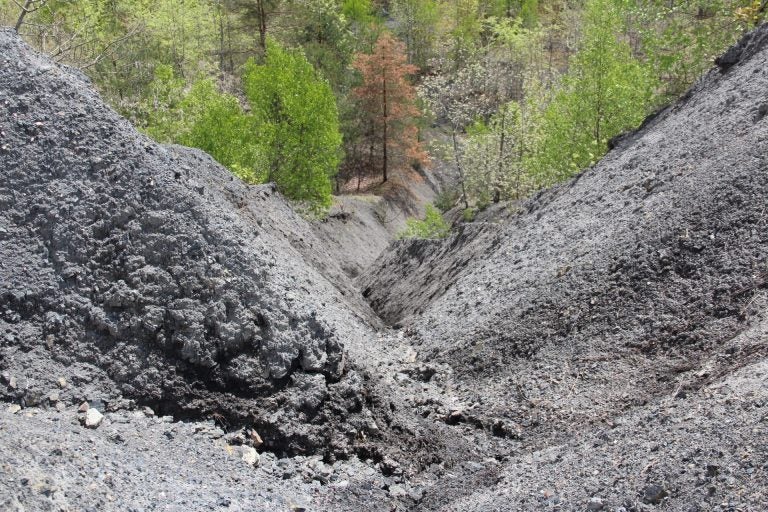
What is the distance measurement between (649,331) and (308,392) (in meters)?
4.73

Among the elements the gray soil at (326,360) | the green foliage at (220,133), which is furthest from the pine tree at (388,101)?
the gray soil at (326,360)

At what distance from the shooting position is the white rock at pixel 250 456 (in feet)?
24.5

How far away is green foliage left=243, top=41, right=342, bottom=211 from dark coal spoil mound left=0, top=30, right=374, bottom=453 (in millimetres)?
17506

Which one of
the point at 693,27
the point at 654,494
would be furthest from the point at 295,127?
the point at 654,494

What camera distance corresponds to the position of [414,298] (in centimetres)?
1702

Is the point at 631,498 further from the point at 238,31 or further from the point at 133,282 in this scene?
the point at 238,31

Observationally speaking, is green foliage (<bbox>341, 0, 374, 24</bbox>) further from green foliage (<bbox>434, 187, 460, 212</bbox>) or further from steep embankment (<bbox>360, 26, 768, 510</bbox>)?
steep embankment (<bbox>360, 26, 768, 510</bbox>)

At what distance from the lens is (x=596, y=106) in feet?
67.4

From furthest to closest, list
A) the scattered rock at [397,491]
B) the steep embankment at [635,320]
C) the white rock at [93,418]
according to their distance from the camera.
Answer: the scattered rock at [397,491] → the white rock at [93,418] → the steep embankment at [635,320]

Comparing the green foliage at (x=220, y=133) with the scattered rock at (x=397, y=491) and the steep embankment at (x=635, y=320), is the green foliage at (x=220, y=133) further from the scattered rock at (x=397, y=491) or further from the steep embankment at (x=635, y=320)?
the scattered rock at (x=397, y=491)

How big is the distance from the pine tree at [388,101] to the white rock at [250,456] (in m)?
32.6

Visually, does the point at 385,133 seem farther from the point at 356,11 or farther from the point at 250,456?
the point at 250,456

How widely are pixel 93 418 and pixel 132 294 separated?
156 centimetres

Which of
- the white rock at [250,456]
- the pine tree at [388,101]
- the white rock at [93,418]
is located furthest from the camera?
the pine tree at [388,101]
